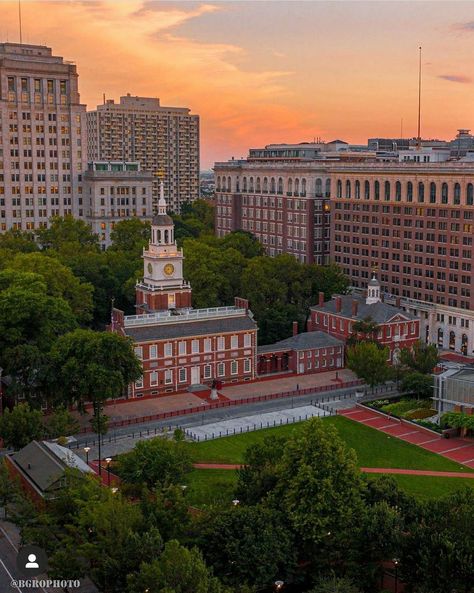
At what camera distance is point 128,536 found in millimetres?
46250

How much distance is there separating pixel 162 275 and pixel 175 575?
65.0 meters

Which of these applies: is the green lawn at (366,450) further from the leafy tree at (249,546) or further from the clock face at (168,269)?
the clock face at (168,269)

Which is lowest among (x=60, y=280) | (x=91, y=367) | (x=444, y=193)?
(x=91, y=367)

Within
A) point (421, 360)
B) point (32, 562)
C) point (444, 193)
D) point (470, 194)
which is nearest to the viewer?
point (32, 562)

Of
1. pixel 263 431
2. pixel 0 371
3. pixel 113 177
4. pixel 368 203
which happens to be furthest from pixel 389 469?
pixel 113 177

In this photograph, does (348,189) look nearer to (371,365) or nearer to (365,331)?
(365,331)

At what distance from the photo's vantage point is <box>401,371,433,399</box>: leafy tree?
91.5m

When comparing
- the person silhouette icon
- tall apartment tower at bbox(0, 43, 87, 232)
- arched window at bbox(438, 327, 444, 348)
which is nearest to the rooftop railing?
arched window at bbox(438, 327, 444, 348)

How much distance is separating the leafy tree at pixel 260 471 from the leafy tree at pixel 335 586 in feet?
29.5

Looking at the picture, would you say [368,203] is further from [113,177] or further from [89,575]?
[89,575]

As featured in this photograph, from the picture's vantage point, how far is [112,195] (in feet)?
607

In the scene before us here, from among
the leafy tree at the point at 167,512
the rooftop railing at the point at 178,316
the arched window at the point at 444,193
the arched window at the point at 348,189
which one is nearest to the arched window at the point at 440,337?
the arched window at the point at 444,193

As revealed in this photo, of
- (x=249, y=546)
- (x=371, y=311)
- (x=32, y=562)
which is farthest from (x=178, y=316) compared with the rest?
(x=249, y=546)

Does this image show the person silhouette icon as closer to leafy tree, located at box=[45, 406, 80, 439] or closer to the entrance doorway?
leafy tree, located at box=[45, 406, 80, 439]
